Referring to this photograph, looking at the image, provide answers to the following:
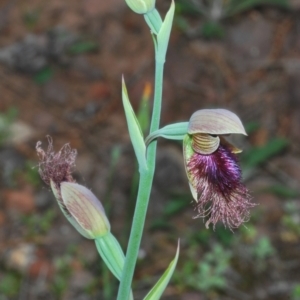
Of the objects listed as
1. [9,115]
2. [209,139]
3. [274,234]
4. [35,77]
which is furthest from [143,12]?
[35,77]

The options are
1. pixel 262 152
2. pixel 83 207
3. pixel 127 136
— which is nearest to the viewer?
pixel 83 207

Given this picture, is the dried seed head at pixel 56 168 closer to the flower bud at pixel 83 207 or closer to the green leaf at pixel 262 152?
the flower bud at pixel 83 207

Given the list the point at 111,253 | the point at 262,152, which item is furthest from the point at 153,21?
the point at 262,152

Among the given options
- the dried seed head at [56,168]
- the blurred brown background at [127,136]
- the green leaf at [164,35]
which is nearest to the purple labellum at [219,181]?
the green leaf at [164,35]

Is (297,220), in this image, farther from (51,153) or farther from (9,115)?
(51,153)

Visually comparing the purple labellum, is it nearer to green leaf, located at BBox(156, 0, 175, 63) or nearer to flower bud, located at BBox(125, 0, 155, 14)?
green leaf, located at BBox(156, 0, 175, 63)

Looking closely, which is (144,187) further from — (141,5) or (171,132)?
(141,5)

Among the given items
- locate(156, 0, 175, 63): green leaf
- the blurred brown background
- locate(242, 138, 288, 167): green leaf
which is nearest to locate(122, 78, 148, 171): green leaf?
locate(156, 0, 175, 63): green leaf
